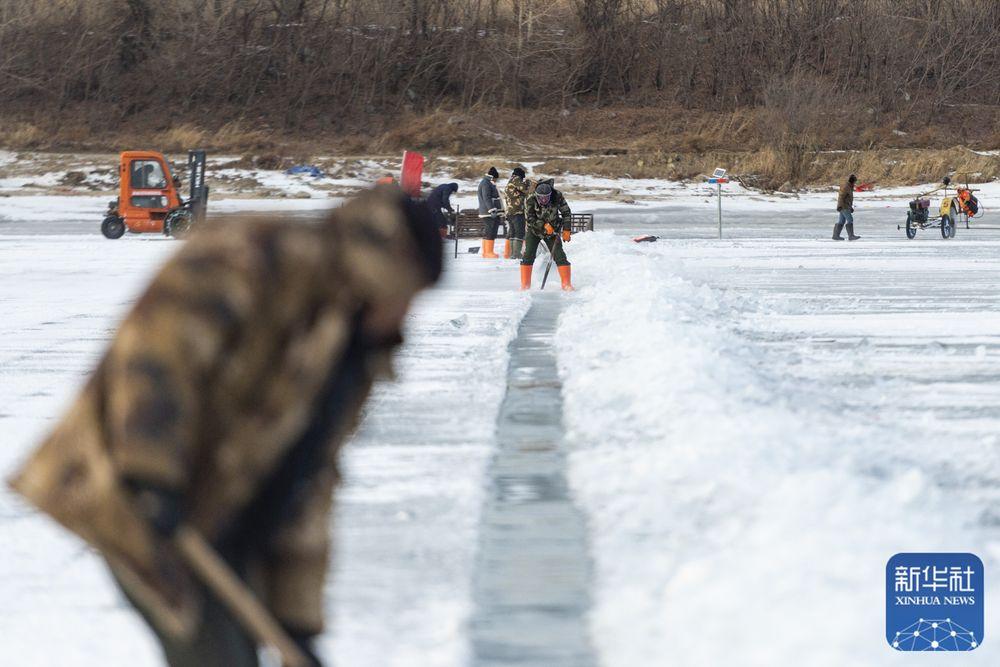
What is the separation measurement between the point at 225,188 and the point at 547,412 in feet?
134

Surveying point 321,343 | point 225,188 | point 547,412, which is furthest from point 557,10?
point 321,343

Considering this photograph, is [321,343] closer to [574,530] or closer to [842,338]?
[574,530]

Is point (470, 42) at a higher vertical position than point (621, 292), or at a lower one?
higher

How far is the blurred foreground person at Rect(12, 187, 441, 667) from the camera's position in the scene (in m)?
2.51

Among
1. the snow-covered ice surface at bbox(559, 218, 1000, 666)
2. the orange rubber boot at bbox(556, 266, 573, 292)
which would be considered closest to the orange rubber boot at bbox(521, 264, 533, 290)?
the orange rubber boot at bbox(556, 266, 573, 292)

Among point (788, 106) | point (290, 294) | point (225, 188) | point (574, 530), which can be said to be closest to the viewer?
point (290, 294)

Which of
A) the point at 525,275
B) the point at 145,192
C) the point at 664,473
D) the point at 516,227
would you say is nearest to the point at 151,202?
the point at 145,192

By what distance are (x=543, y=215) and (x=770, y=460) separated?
37.2ft

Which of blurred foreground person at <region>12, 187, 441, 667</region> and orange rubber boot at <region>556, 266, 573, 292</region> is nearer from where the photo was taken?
blurred foreground person at <region>12, 187, 441, 667</region>

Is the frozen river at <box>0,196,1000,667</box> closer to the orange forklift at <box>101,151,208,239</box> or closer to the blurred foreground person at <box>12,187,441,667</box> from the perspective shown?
the blurred foreground person at <box>12,187,441,667</box>

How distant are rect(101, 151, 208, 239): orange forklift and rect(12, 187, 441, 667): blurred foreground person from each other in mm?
27092

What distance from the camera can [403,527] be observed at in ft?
18.5

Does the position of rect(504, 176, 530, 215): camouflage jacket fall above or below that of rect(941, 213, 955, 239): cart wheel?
above

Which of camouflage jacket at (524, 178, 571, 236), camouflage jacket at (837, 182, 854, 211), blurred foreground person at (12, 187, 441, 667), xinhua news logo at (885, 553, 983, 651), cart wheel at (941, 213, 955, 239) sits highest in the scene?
blurred foreground person at (12, 187, 441, 667)
